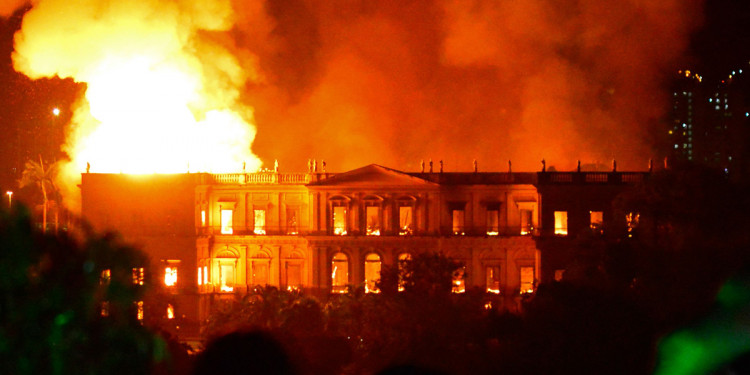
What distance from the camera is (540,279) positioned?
166 ft

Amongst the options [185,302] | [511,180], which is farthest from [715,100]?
[185,302]

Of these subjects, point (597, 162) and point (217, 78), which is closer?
point (217, 78)

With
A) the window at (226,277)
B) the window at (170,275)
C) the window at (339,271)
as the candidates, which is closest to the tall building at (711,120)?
the window at (339,271)

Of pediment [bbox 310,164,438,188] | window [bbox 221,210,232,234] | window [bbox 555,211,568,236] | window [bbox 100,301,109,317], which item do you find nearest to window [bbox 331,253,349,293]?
pediment [bbox 310,164,438,188]

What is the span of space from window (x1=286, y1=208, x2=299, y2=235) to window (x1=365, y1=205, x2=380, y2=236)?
3.67m

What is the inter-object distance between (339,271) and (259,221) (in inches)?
201

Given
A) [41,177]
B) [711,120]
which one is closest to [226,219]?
[41,177]

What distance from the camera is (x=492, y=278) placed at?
2076 inches

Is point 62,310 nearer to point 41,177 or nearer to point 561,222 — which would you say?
point 561,222

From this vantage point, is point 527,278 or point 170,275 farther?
point 170,275

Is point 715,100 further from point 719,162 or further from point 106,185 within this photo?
point 106,185

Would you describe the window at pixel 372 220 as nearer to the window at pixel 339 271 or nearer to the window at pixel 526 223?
the window at pixel 339 271

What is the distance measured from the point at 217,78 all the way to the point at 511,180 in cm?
1709

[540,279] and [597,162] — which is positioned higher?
[597,162]
